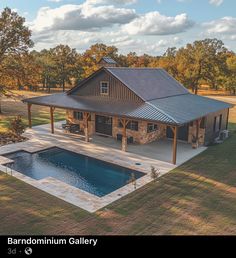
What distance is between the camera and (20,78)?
2758 centimetres

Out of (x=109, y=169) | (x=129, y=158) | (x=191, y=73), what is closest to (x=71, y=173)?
(x=109, y=169)

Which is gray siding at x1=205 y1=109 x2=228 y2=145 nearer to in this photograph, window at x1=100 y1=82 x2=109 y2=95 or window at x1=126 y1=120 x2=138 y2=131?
window at x1=126 y1=120 x2=138 y2=131

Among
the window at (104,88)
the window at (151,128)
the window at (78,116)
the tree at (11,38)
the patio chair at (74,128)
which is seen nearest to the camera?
the window at (151,128)

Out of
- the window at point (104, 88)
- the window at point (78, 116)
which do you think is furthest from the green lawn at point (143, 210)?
the window at point (78, 116)

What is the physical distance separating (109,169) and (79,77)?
153ft

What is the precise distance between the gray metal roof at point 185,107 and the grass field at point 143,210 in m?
4.11

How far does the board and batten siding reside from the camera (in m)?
21.4

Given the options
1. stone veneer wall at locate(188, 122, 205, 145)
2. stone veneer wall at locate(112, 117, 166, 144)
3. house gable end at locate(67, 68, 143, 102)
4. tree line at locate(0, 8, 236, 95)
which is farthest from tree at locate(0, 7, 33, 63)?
tree line at locate(0, 8, 236, 95)

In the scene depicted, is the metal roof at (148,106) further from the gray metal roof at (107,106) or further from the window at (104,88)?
the window at (104,88)
